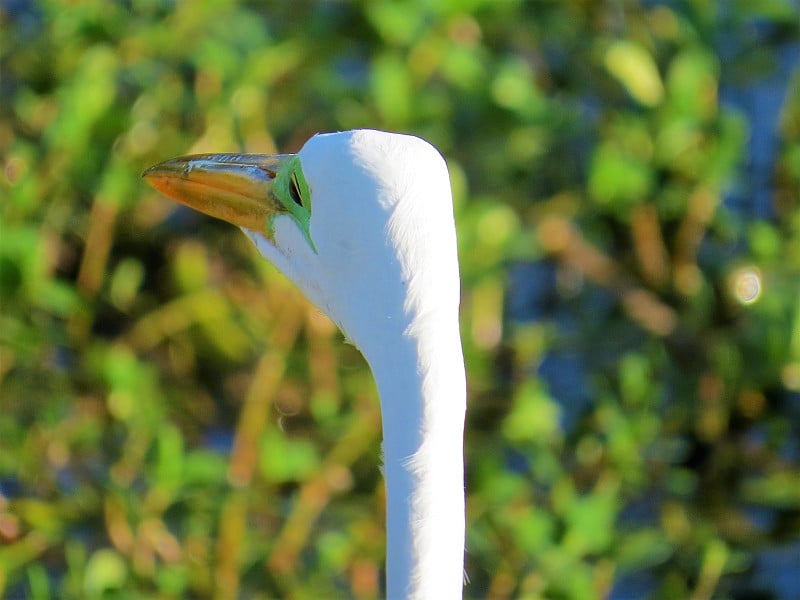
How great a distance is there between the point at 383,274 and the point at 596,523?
5.53ft

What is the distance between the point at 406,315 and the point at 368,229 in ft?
0.45

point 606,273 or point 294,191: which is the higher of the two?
point 294,191

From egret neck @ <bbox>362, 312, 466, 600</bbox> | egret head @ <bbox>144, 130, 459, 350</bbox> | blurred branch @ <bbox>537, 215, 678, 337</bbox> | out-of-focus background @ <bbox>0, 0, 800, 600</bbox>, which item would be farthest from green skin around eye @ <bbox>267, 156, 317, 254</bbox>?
blurred branch @ <bbox>537, 215, 678, 337</bbox>

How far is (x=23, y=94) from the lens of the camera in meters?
4.03

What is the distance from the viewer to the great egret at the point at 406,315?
1.65 metres

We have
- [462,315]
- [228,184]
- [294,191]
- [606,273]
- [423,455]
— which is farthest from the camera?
[606,273]

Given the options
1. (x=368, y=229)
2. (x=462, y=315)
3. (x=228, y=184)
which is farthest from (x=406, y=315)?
(x=462, y=315)

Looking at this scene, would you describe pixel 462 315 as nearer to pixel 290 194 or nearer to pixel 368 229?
pixel 290 194

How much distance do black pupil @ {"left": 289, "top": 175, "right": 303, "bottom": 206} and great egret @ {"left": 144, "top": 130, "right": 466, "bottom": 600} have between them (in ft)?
0.38

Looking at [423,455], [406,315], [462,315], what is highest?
[406,315]

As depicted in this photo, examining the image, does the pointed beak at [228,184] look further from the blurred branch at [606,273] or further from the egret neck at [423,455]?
the blurred branch at [606,273]

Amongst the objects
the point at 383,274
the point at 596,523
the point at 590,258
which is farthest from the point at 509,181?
the point at 383,274

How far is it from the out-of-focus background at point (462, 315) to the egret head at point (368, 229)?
1326 mm

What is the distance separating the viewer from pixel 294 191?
2.00 metres
